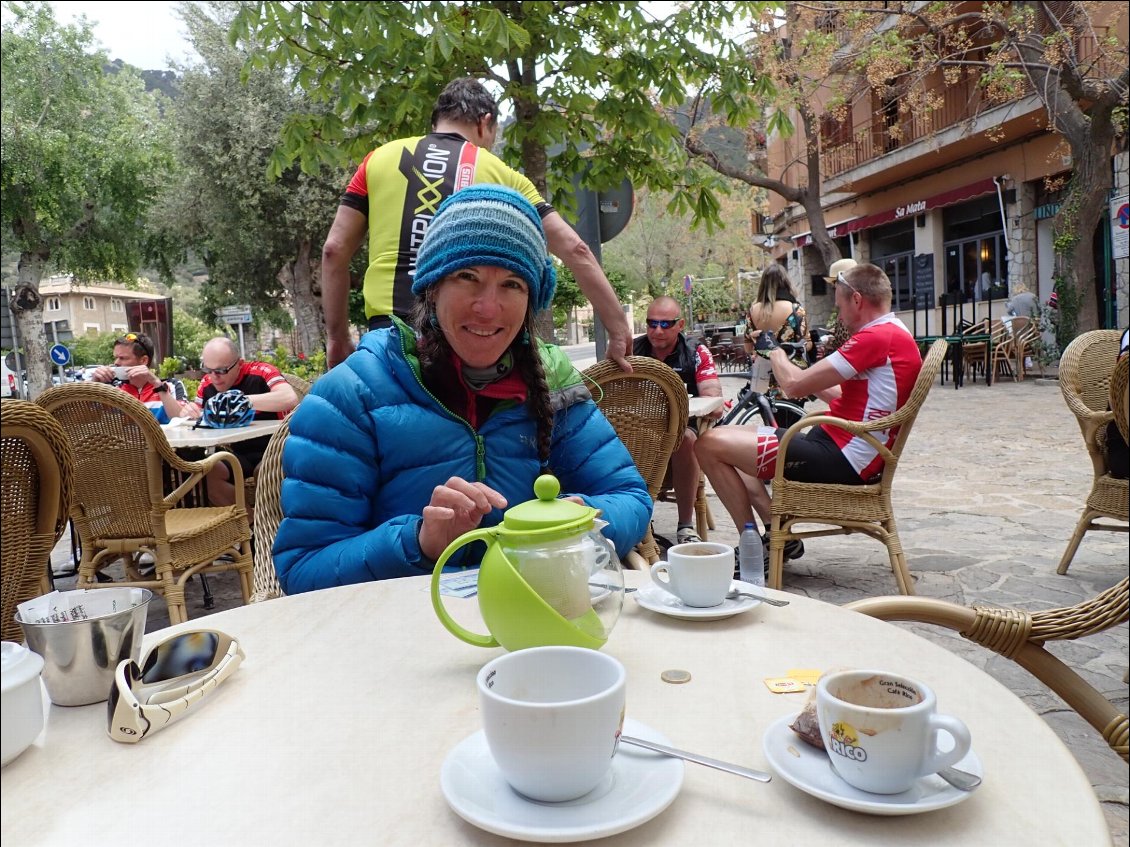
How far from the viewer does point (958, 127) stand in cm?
1744

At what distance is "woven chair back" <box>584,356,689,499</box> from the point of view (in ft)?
10.7

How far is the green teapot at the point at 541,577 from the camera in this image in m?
1.01

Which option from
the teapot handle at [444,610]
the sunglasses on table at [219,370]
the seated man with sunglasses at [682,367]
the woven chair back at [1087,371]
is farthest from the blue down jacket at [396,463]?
the sunglasses on table at [219,370]

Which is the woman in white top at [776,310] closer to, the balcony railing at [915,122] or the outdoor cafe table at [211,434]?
the outdoor cafe table at [211,434]

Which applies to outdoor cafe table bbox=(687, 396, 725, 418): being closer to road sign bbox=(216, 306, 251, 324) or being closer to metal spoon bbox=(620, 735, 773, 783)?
metal spoon bbox=(620, 735, 773, 783)

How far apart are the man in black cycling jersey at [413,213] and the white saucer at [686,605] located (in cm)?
190

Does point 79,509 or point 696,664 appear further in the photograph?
point 79,509

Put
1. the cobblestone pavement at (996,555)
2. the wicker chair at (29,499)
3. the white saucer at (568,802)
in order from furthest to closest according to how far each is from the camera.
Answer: the cobblestone pavement at (996,555) → the wicker chair at (29,499) → the white saucer at (568,802)

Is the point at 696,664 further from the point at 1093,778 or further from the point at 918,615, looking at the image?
the point at 1093,778

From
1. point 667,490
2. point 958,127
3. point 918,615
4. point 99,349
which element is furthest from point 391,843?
point 99,349

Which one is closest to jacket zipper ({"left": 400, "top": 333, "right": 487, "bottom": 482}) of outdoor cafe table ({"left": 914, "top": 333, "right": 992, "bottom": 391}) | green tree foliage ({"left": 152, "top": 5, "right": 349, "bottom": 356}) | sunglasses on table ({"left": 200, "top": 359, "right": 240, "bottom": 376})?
sunglasses on table ({"left": 200, "top": 359, "right": 240, "bottom": 376})

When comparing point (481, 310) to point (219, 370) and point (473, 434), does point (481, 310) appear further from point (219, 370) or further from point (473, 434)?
point (219, 370)

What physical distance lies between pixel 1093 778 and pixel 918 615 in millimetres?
1346

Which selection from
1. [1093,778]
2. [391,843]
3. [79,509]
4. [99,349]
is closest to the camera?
[391,843]
